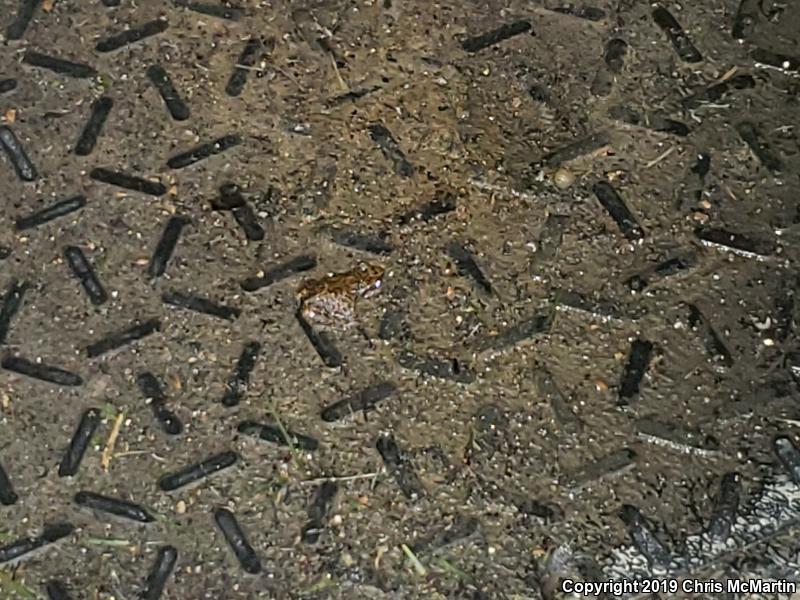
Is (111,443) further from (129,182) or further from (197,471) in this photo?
(129,182)

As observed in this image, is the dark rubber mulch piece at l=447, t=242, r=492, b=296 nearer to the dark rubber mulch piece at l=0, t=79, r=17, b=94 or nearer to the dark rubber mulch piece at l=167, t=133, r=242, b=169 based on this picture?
the dark rubber mulch piece at l=167, t=133, r=242, b=169

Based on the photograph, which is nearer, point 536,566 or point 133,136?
point 536,566


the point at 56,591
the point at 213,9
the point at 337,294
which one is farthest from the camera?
the point at 213,9

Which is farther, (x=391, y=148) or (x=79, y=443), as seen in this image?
(x=391, y=148)

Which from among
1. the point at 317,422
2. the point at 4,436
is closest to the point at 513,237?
the point at 317,422

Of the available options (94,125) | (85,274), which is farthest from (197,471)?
(94,125)

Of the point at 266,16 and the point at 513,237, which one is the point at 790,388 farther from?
the point at 266,16
